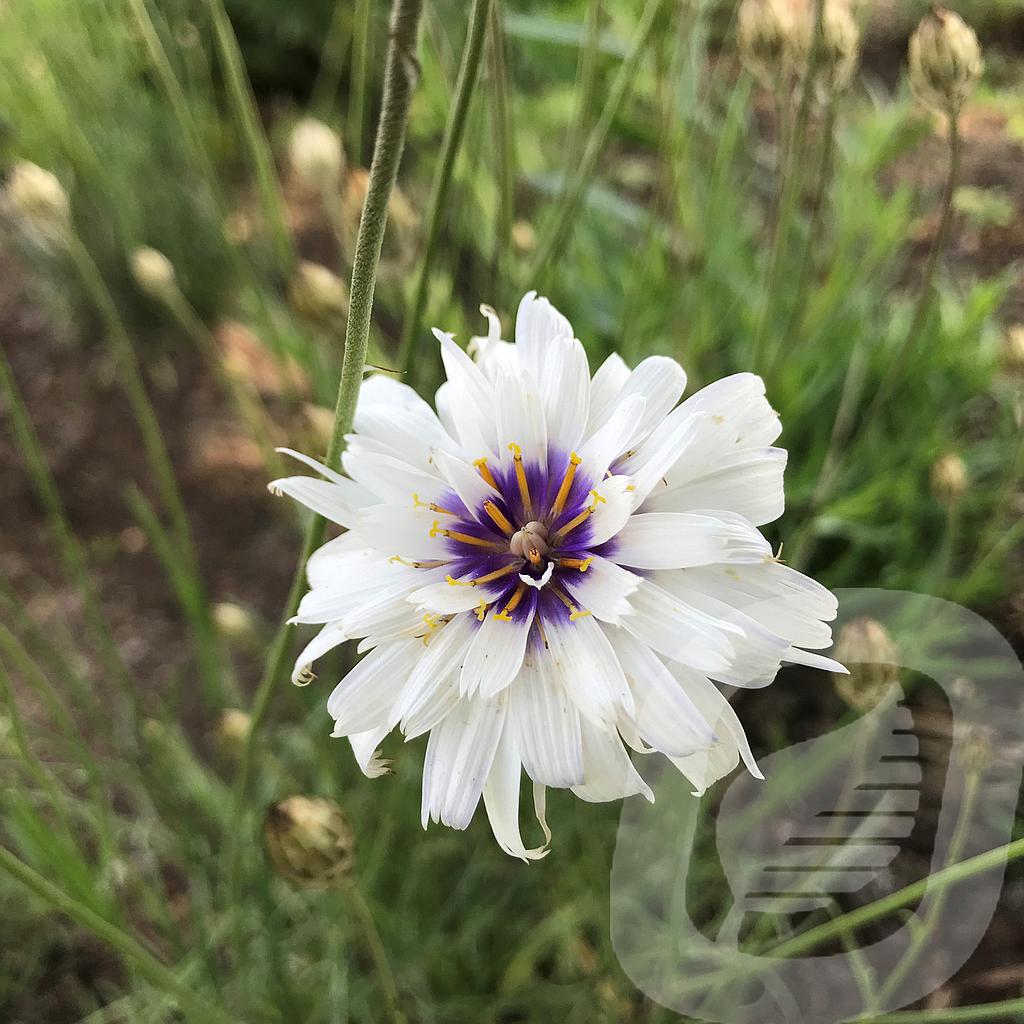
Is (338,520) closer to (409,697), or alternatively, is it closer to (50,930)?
(409,697)

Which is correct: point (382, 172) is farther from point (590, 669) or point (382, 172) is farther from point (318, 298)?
point (318, 298)

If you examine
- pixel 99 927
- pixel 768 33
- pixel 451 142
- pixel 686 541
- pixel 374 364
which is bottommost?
pixel 99 927

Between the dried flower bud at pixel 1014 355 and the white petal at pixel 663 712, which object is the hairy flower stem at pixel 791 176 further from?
the white petal at pixel 663 712

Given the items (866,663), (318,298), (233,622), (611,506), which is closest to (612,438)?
(611,506)

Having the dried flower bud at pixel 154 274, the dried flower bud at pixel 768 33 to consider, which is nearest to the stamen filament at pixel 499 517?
the dried flower bud at pixel 768 33

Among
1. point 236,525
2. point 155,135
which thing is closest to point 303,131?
point 236,525

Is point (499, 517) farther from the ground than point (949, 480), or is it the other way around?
point (949, 480)
